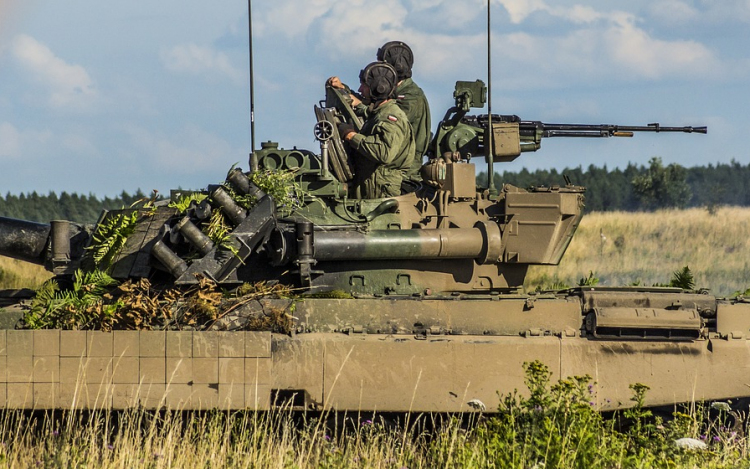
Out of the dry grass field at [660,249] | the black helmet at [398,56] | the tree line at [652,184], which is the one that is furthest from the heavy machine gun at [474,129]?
the tree line at [652,184]

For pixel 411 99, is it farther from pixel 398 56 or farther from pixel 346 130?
pixel 346 130

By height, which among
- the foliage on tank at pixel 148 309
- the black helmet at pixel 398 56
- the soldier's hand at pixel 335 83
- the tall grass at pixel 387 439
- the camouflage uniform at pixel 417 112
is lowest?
the tall grass at pixel 387 439

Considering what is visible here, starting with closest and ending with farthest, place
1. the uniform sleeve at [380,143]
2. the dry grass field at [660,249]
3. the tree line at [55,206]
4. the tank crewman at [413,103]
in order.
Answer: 1. the uniform sleeve at [380,143]
2. the tank crewman at [413,103]
3. the dry grass field at [660,249]
4. the tree line at [55,206]

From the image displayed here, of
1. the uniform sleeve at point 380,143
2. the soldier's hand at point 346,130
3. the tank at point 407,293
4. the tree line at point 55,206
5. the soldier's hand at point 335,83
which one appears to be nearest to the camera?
the tank at point 407,293

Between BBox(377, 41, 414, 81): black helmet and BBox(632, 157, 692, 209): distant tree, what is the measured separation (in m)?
40.3

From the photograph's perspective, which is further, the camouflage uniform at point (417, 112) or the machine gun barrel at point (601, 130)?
the machine gun barrel at point (601, 130)

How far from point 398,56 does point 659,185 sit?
4135cm

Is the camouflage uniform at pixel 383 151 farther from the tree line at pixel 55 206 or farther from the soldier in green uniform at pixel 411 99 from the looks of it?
the tree line at pixel 55 206

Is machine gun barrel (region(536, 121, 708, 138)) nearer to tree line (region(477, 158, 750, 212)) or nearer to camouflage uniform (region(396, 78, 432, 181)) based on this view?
camouflage uniform (region(396, 78, 432, 181))

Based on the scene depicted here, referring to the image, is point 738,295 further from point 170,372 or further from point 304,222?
point 170,372

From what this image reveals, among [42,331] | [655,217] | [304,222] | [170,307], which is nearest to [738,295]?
[304,222]

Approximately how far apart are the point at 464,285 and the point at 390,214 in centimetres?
117

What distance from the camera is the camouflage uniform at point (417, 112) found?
51.3 ft

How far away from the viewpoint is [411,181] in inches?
585
